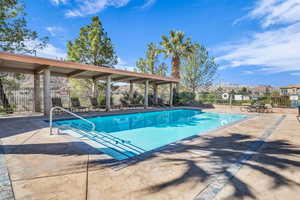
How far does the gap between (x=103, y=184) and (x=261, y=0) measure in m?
11.7

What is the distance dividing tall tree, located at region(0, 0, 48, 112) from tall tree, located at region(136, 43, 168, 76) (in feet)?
42.2

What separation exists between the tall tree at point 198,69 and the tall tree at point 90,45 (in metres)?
14.0

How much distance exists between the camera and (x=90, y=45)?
15844mm

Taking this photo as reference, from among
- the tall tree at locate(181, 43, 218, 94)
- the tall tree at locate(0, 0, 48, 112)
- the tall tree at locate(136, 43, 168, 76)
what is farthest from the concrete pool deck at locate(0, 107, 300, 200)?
the tall tree at locate(181, 43, 218, 94)

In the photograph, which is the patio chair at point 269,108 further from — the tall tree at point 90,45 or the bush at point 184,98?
the tall tree at point 90,45

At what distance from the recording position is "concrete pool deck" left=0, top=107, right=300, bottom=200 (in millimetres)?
1957

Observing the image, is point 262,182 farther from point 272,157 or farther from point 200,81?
point 200,81

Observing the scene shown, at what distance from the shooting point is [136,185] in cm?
213

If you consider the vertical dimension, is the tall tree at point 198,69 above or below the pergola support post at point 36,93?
above

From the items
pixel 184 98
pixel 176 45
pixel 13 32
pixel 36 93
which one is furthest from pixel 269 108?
pixel 13 32

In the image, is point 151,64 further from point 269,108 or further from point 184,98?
point 269,108

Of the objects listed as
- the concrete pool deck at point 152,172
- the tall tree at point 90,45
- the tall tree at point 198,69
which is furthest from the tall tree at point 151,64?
the concrete pool deck at point 152,172

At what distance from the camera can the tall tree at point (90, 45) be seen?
15.6 meters

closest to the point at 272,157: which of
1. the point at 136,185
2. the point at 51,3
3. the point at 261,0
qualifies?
the point at 136,185
